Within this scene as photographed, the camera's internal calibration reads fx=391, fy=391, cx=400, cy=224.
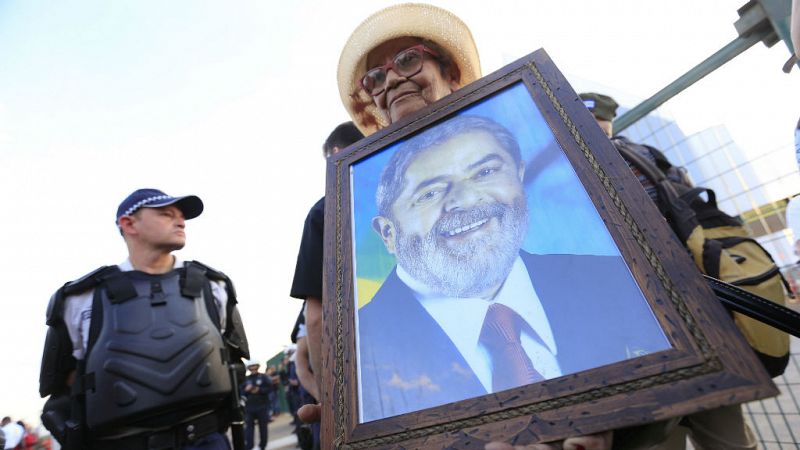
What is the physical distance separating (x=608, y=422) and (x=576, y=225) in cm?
40

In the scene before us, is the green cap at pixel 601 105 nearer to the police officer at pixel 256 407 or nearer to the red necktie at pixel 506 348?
the red necktie at pixel 506 348

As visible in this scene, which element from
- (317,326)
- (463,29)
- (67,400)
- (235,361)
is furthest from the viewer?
(235,361)

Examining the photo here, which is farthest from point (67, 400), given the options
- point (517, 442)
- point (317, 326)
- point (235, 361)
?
point (517, 442)

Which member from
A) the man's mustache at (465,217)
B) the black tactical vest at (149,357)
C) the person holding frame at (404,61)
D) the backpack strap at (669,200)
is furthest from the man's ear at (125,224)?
the backpack strap at (669,200)

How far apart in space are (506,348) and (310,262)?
38.5 inches

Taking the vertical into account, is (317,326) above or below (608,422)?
above

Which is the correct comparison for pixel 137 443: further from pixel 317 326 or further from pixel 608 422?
pixel 608 422

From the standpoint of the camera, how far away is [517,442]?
0.65 metres

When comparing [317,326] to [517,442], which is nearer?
[517,442]

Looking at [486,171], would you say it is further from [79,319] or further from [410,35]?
[79,319]

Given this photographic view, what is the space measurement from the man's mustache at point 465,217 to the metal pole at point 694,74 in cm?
184

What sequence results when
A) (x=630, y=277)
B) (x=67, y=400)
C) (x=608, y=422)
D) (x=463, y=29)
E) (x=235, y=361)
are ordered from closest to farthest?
(x=608, y=422) → (x=630, y=277) → (x=463, y=29) → (x=67, y=400) → (x=235, y=361)

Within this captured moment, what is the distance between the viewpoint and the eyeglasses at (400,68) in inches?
61.6

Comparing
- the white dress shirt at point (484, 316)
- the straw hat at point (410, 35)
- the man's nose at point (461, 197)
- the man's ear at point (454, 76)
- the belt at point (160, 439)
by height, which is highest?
the straw hat at point (410, 35)
